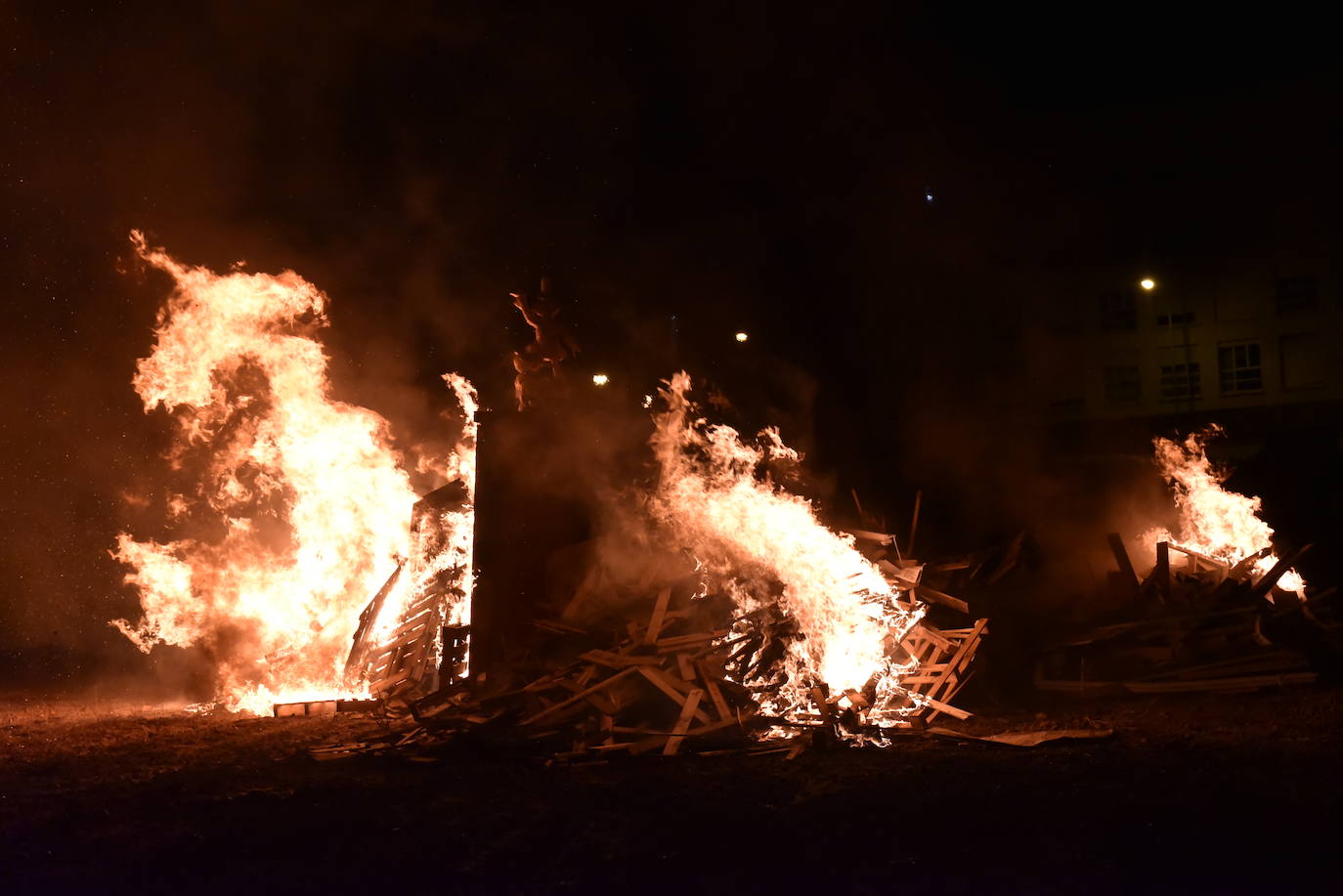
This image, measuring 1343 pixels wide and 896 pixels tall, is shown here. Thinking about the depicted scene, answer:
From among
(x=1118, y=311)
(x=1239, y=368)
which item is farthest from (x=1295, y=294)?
(x=1118, y=311)

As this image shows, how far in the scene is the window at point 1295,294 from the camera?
1439 inches

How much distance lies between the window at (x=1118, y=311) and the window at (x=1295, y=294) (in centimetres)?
541

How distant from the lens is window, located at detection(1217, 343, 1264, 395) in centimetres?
3703

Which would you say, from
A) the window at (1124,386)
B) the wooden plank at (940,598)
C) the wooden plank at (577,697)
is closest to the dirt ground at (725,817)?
the wooden plank at (577,697)

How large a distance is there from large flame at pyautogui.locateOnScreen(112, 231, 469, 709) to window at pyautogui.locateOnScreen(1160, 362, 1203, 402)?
33856 mm

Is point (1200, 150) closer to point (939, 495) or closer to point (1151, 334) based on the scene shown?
point (1151, 334)

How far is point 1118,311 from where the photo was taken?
39.2 m

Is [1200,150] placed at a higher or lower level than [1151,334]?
higher

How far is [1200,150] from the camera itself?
3928cm

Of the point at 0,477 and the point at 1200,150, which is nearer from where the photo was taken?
the point at 0,477

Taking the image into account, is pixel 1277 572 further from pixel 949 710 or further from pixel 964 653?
pixel 949 710

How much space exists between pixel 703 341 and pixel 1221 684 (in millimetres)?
25432

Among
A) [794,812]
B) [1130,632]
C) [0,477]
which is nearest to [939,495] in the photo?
[1130,632]

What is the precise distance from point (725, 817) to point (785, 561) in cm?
516
